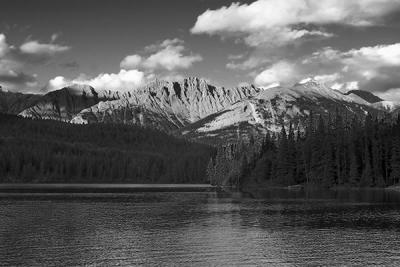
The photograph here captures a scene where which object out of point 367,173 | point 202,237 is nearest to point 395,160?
point 367,173

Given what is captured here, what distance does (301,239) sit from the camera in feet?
212

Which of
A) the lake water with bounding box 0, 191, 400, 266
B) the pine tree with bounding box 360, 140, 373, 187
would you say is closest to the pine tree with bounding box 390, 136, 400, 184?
the pine tree with bounding box 360, 140, 373, 187

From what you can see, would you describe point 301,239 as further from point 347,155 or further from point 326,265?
point 347,155

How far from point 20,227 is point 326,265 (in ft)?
151

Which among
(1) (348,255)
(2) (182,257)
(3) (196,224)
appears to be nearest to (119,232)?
(3) (196,224)

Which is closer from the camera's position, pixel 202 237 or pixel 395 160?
pixel 202 237

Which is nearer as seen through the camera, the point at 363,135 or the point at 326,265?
the point at 326,265

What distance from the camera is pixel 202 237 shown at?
6638 centimetres

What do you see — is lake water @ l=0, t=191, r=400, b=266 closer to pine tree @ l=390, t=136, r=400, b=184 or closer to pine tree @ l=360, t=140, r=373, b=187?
pine tree @ l=390, t=136, r=400, b=184

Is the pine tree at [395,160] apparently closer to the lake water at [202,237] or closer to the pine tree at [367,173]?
the pine tree at [367,173]

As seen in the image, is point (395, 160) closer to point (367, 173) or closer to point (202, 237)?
point (367, 173)

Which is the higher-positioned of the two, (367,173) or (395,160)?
(395,160)

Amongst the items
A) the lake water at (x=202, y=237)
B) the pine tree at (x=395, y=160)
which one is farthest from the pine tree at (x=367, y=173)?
the lake water at (x=202, y=237)

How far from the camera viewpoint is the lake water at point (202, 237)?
171 feet
